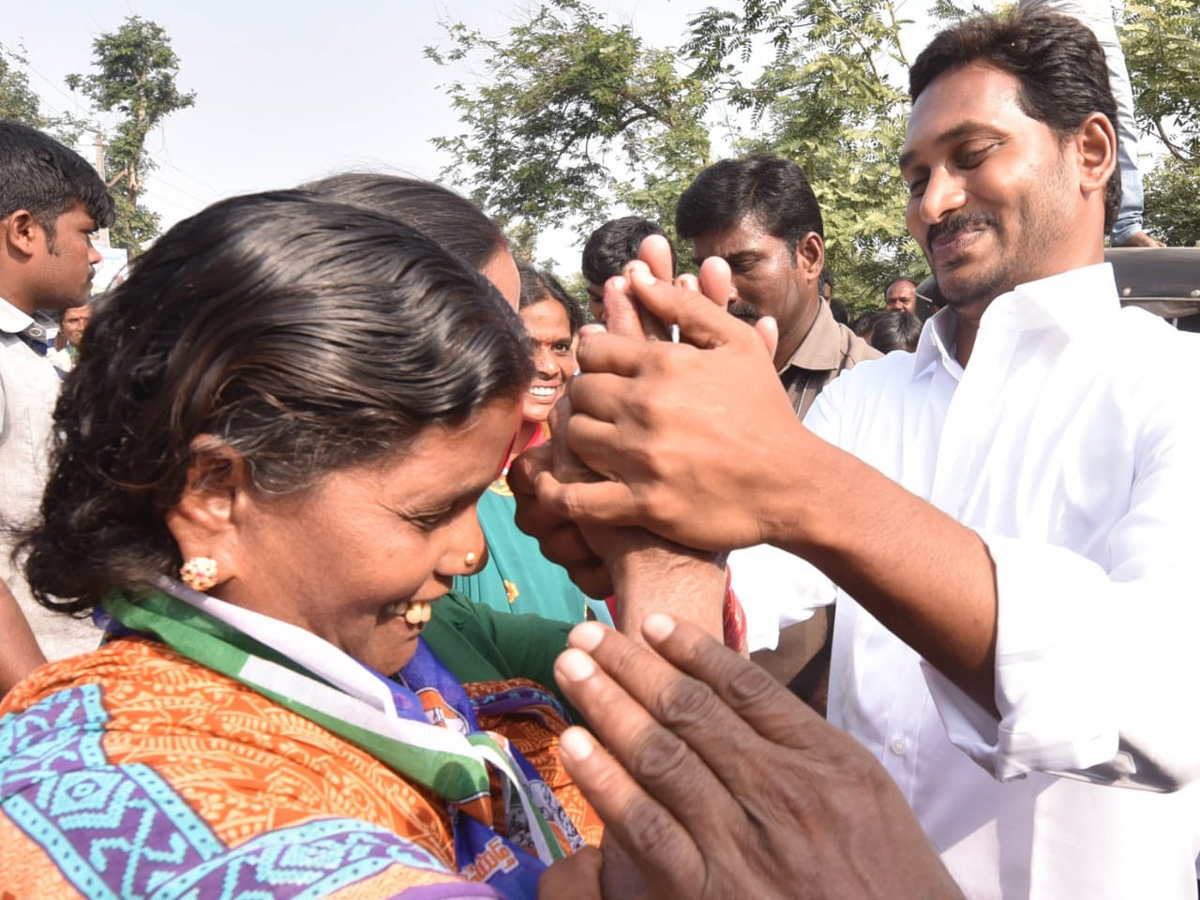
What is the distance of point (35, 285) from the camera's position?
367 centimetres

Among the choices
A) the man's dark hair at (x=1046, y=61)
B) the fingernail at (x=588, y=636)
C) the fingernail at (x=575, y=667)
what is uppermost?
the man's dark hair at (x=1046, y=61)

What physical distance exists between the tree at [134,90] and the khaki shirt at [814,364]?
122 feet

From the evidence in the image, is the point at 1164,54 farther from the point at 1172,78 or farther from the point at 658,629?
the point at 658,629

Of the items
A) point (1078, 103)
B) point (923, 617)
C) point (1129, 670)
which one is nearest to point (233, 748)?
point (923, 617)

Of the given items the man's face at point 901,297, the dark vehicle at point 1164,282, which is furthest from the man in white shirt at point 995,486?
the man's face at point 901,297

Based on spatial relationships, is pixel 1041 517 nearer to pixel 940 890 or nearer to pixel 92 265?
pixel 940 890

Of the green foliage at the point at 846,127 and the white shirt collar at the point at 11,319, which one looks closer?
the white shirt collar at the point at 11,319

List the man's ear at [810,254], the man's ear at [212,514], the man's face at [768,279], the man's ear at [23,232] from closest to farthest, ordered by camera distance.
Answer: the man's ear at [212,514] → the man's ear at [23,232] → the man's face at [768,279] → the man's ear at [810,254]

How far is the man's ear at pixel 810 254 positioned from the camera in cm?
493

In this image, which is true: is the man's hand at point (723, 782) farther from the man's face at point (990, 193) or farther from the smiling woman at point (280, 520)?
the man's face at point (990, 193)

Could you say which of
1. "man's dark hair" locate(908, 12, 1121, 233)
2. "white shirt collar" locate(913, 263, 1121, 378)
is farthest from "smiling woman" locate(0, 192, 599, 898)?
"man's dark hair" locate(908, 12, 1121, 233)

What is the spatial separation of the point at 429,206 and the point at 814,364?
259cm

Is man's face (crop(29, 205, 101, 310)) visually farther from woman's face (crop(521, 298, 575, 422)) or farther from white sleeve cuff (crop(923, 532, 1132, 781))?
white sleeve cuff (crop(923, 532, 1132, 781))

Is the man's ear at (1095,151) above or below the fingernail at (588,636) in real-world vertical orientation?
above
